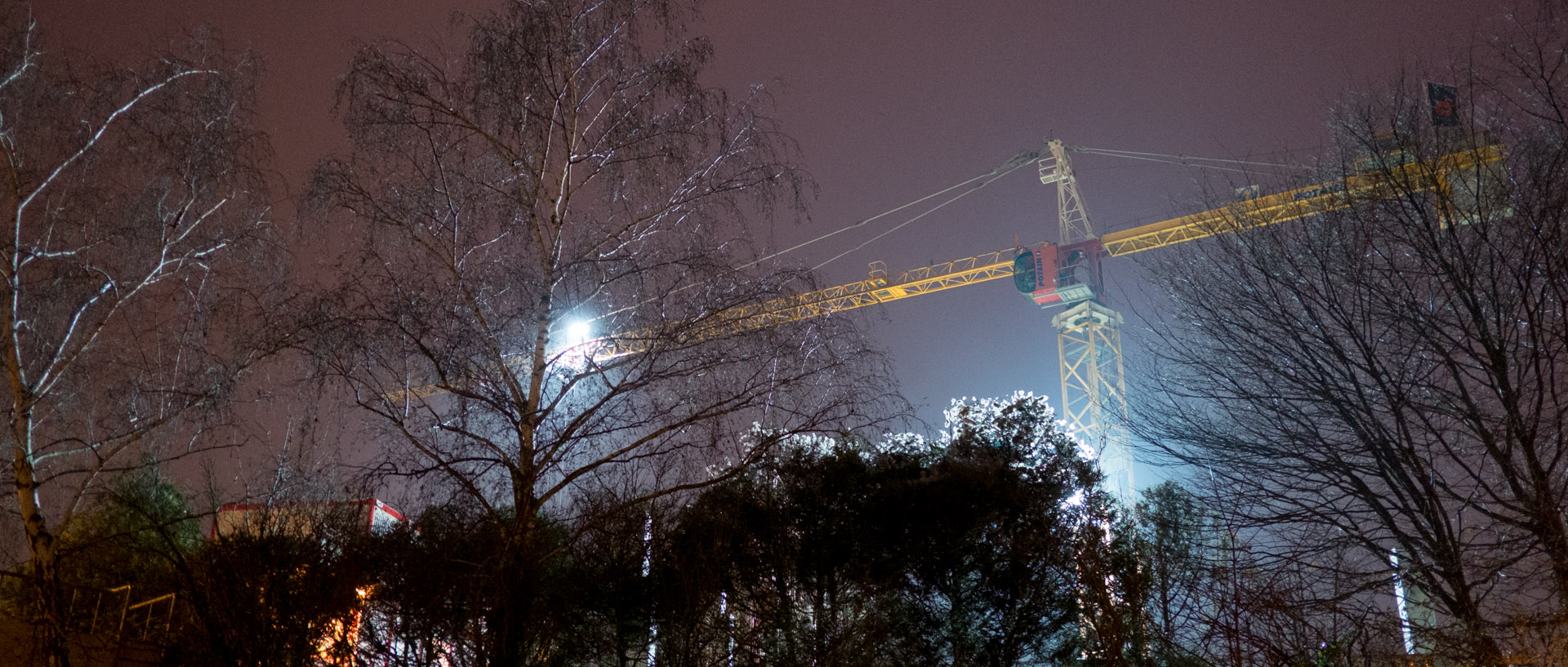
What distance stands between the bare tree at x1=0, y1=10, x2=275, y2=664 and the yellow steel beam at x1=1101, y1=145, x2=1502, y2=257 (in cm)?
1136

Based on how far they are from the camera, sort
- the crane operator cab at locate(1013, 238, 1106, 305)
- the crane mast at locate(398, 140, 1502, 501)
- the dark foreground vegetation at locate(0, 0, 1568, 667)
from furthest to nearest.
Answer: the crane operator cab at locate(1013, 238, 1106, 305)
the crane mast at locate(398, 140, 1502, 501)
the dark foreground vegetation at locate(0, 0, 1568, 667)

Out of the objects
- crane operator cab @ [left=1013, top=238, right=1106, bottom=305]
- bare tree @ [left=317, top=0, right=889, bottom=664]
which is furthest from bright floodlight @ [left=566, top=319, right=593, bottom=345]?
crane operator cab @ [left=1013, top=238, right=1106, bottom=305]

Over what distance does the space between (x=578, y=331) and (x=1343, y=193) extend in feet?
26.0

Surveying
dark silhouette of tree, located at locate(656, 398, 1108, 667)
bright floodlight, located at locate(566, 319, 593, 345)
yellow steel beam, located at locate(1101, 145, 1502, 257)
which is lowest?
dark silhouette of tree, located at locate(656, 398, 1108, 667)

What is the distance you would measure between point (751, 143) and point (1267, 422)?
606 centimetres

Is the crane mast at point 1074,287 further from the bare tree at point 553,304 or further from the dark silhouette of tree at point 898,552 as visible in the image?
the bare tree at point 553,304

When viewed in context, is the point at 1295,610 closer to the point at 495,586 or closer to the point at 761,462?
the point at 761,462

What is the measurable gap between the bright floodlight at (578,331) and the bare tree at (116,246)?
460cm

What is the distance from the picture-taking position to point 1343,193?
35.6 ft

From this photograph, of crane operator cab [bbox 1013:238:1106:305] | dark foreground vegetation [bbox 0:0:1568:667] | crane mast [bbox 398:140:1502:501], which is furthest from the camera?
crane operator cab [bbox 1013:238:1106:305]

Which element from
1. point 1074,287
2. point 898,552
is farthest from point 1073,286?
point 898,552

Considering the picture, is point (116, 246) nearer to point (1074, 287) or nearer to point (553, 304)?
point (553, 304)

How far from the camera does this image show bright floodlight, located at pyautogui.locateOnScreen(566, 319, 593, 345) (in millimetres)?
10312

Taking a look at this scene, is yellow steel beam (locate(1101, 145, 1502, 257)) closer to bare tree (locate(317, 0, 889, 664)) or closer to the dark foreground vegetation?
the dark foreground vegetation
